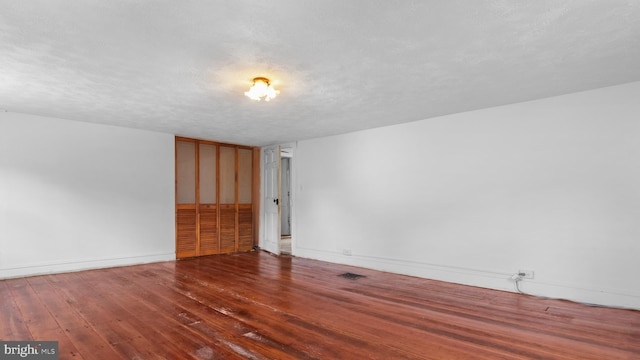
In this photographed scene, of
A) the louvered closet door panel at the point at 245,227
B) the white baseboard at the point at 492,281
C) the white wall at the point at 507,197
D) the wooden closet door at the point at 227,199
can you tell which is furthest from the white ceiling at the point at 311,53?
the louvered closet door panel at the point at 245,227

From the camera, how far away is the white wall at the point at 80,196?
16.4 ft

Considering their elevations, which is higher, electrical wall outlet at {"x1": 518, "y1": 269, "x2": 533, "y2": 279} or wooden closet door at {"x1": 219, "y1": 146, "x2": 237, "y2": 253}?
wooden closet door at {"x1": 219, "y1": 146, "x2": 237, "y2": 253}

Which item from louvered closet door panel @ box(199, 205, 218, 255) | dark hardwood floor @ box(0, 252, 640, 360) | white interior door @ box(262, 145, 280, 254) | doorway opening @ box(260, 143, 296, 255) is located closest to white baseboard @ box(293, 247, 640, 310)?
dark hardwood floor @ box(0, 252, 640, 360)

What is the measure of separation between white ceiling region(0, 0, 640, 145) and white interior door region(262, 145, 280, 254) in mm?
2705

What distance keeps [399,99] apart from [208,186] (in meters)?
4.65

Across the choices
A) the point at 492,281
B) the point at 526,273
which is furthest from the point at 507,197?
the point at 492,281

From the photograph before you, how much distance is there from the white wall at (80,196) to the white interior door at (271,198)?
6.43ft

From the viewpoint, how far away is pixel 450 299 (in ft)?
13.2

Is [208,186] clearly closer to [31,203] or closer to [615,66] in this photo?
[31,203]

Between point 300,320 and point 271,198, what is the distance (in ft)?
14.3

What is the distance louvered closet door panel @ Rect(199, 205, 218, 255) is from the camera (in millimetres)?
7074

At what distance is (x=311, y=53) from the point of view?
9.37ft

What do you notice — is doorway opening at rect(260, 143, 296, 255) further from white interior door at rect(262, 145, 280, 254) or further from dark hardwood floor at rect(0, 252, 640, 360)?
dark hardwood floor at rect(0, 252, 640, 360)

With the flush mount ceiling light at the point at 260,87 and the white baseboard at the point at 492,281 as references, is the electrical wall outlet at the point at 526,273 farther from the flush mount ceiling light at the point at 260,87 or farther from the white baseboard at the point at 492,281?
the flush mount ceiling light at the point at 260,87
